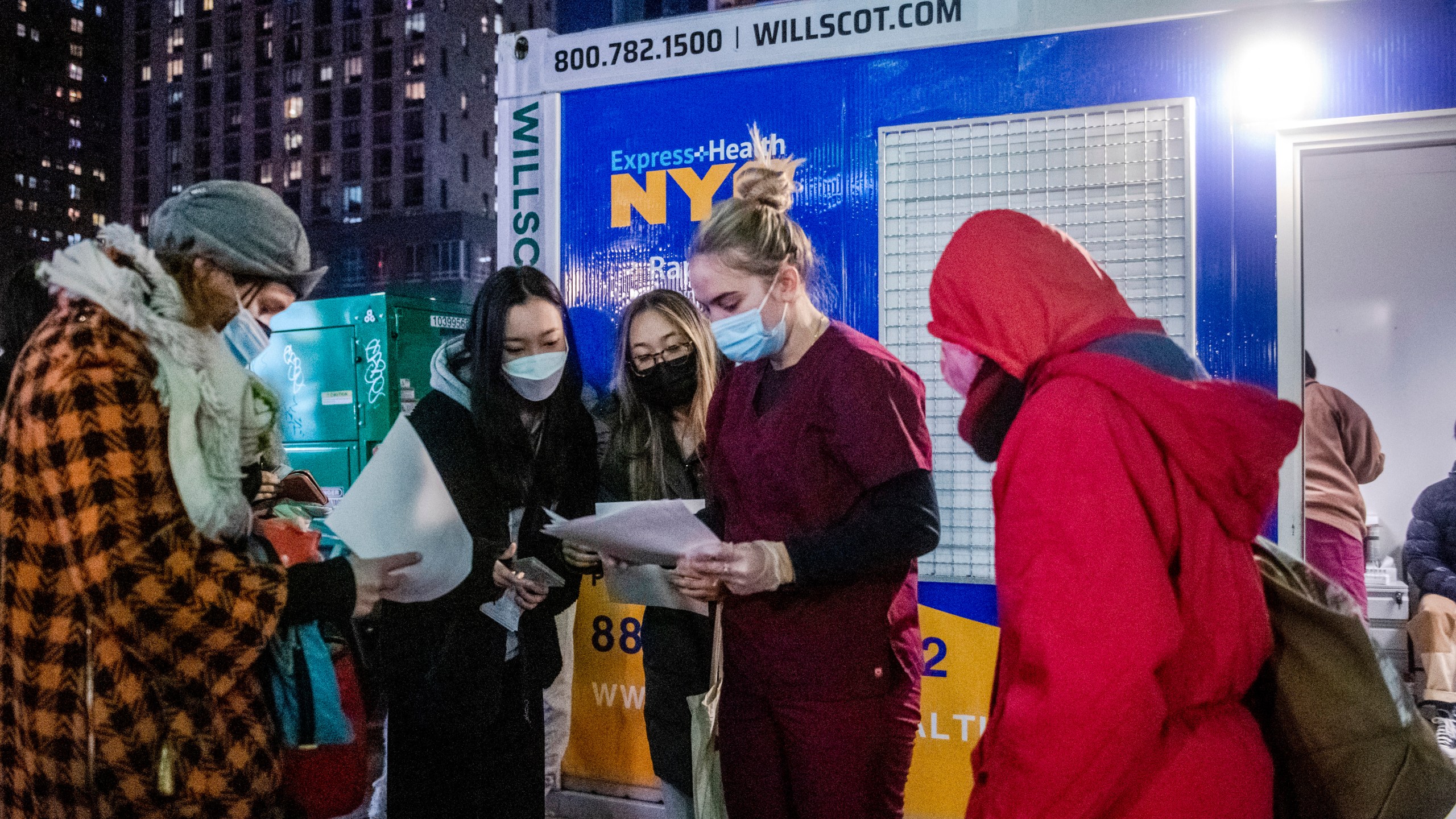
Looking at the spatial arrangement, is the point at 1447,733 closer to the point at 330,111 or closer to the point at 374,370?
the point at 374,370

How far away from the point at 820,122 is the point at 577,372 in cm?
125

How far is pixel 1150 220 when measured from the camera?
10.4 feet

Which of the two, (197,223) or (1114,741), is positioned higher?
(197,223)

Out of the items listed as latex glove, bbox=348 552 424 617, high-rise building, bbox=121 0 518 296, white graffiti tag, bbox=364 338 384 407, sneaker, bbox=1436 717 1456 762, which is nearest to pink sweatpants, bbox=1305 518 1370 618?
sneaker, bbox=1436 717 1456 762

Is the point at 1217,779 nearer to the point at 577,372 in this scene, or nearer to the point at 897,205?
the point at 577,372

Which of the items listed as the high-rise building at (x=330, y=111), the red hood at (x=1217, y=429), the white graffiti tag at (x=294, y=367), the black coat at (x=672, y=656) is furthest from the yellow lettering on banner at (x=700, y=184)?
the high-rise building at (x=330, y=111)

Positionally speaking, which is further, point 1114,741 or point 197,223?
point 197,223

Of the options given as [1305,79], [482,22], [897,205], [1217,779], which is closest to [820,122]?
[897,205]

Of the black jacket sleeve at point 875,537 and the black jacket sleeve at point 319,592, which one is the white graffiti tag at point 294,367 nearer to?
the black jacket sleeve at point 319,592

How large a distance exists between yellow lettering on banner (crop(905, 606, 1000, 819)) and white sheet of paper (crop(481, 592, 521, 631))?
136 centimetres

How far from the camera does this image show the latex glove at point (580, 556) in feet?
9.45

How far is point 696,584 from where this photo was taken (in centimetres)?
238

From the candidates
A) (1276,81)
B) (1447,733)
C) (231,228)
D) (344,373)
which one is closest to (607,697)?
(231,228)

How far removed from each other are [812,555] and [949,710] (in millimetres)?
1444
